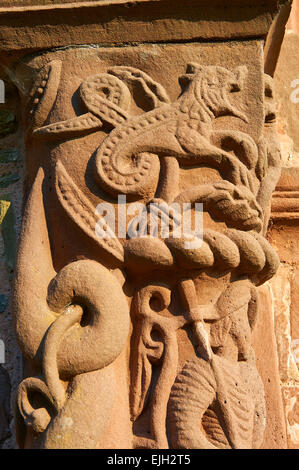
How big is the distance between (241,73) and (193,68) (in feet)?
0.42

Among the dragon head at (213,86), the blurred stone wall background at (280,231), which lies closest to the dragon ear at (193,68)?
the dragon head at (213,86)

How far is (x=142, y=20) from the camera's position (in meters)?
1.83

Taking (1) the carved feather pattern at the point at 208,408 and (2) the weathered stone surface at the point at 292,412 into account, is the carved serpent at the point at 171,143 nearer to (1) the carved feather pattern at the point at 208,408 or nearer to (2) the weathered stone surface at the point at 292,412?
(1) the carved feather pattern at the point at 208,408

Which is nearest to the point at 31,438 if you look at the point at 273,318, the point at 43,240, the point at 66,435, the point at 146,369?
the point at 66,435

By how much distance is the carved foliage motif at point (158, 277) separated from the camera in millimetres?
1566

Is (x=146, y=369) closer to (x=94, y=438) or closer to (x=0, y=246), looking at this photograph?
(x=94, y=438)

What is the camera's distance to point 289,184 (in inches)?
93.2

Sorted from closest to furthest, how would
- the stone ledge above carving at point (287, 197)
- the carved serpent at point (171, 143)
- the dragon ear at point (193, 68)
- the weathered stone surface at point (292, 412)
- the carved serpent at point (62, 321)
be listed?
the carved serpent at point (62, 321)
the carved serpent at point (171, 143)
the dragon ear at point (193, 68)
the weathered stone surface at point (292, 412)
the stone ledge above carving at point (287, 197)

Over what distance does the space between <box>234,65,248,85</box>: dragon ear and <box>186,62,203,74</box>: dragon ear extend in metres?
0.10

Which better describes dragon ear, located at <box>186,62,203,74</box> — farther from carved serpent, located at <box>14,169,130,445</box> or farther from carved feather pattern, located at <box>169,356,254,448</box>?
carved feather pattern, located at <box>169,356,254,448</box>

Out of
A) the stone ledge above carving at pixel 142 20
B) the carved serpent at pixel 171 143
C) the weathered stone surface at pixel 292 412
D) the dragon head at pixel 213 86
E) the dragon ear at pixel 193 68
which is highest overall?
the stone ledge above carving at pixel 142 20

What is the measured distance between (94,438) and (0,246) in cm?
73

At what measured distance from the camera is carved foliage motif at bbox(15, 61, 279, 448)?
1.57m

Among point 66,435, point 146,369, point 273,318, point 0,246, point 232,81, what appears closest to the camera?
point 66,435
